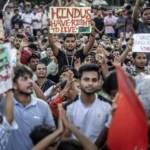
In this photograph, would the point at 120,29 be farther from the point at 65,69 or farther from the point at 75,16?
the point at 65,69

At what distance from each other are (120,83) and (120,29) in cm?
1550

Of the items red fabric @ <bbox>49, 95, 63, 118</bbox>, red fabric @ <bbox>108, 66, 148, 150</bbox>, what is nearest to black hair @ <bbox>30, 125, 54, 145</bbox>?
red fabric @ <bbox>108, 66, 148, 150</bbox>

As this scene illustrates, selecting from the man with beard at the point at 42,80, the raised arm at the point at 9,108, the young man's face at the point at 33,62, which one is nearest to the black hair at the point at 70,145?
the raised arm at the point at 9,108

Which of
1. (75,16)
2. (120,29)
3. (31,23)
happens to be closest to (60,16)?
(75,16)

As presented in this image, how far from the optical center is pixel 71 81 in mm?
6402

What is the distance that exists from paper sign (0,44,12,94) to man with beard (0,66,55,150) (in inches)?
12.7

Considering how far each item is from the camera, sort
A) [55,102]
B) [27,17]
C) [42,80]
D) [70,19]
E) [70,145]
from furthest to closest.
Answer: [27,17]
[70,19]
[42,80]
[55,102]
[70,145]

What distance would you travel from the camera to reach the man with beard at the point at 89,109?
17.2 ft

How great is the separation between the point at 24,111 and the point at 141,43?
3.13 m

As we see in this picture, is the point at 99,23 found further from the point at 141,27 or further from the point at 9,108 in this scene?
the point at 9,108

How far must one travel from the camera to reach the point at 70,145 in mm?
4902

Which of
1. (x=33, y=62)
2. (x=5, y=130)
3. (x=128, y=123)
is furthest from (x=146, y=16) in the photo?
(x=128, y=123)

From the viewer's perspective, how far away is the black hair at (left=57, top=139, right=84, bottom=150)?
4.89 metres

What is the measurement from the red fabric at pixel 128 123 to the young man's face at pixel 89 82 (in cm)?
88
